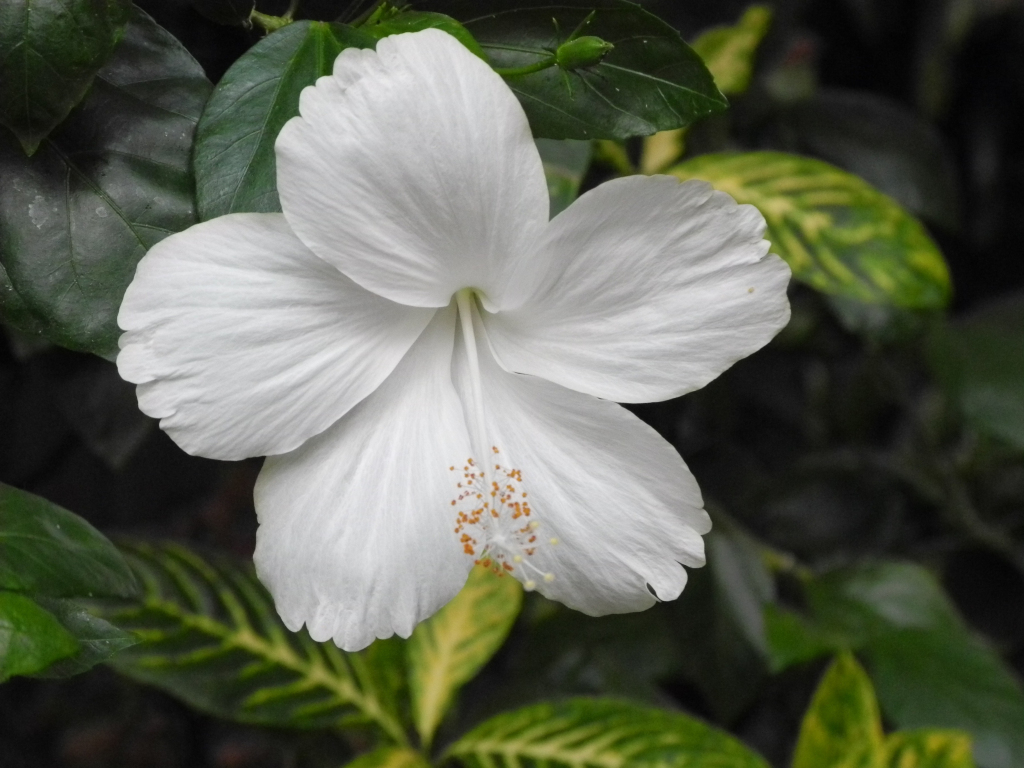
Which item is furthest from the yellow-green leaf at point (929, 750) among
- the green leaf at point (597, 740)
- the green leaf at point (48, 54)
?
the green leaf at point (48, 54)

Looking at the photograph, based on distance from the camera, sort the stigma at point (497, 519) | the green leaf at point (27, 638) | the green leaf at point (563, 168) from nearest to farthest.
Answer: the green leaf at point (27, 638) < the stigma at point (497, 519) < the green leaf at point (563, 168)

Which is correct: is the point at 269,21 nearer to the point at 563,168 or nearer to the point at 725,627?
the point at 563,168

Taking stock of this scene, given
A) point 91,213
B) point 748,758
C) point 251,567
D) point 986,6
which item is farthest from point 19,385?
point 986,6

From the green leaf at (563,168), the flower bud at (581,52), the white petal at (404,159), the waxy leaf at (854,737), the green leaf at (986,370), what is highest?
the flower bud at (581,52)

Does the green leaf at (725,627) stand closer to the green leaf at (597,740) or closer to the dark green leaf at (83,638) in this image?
the green leaf at (597,740)

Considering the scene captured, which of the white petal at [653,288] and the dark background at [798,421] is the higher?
the white petal at [653,288]

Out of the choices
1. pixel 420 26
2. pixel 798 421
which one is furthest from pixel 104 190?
pixel 798 421

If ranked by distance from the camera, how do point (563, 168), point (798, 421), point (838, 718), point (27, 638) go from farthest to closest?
point (798, 421)
point (838, 718)
point (563, 168)
point (27, 638)
